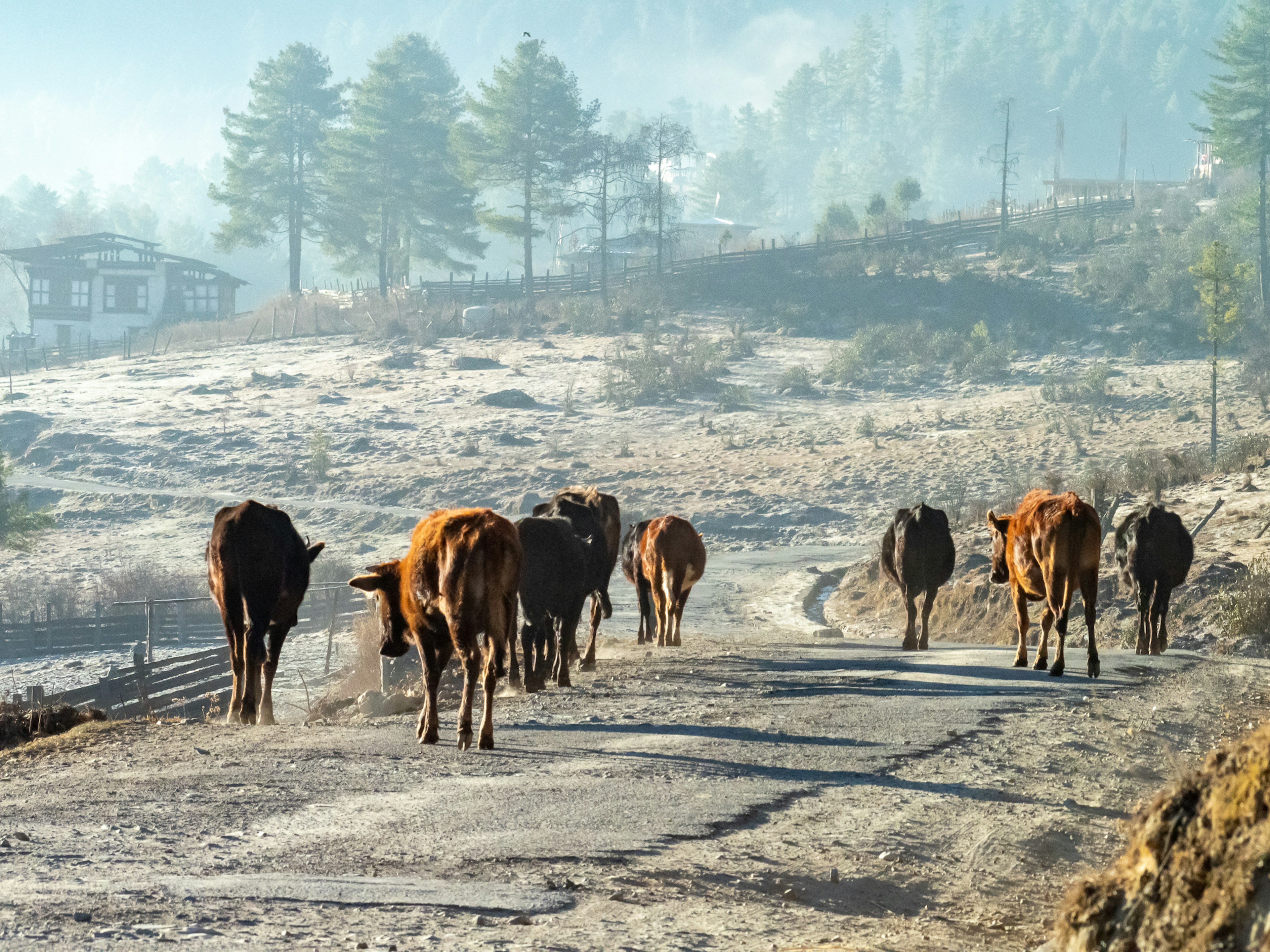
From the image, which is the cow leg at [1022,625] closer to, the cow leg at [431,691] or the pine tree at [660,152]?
the cow leg at [431,691]

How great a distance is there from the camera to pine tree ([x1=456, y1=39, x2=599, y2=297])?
251 ft

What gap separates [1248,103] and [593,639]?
6299 centimetres

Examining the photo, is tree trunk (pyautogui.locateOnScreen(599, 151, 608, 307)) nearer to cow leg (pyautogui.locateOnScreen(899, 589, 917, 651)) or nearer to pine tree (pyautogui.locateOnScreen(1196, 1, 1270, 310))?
pine tree (pyautogui.locateOnScreen(1196, 1, 1270, 310))

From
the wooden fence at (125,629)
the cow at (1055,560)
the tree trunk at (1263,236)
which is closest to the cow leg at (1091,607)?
the cow at (1055,560)

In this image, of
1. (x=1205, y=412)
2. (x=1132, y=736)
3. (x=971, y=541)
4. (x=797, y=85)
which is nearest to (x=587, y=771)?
(x=1132, y=736)

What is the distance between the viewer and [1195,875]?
154 inches

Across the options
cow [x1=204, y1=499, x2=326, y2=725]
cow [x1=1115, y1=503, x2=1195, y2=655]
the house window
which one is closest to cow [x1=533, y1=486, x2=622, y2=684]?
cow [x1=204, y1=499, x2=326, y2=725]

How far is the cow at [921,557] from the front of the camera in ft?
57.5

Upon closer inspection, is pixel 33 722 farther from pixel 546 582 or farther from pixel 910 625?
pixel 910 625

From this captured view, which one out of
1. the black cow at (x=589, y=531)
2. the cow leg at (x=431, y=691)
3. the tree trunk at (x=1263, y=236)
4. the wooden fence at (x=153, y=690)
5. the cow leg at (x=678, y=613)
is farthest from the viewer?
the tree trunk at (x=1263, y=236)

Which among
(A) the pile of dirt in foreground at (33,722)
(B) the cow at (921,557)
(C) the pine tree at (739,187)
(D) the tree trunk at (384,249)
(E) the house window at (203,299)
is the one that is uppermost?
(C) the pine tree at (739,187)

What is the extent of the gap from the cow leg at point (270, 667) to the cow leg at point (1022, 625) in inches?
312

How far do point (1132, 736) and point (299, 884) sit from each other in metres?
6.99

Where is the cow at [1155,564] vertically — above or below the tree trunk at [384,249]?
below
